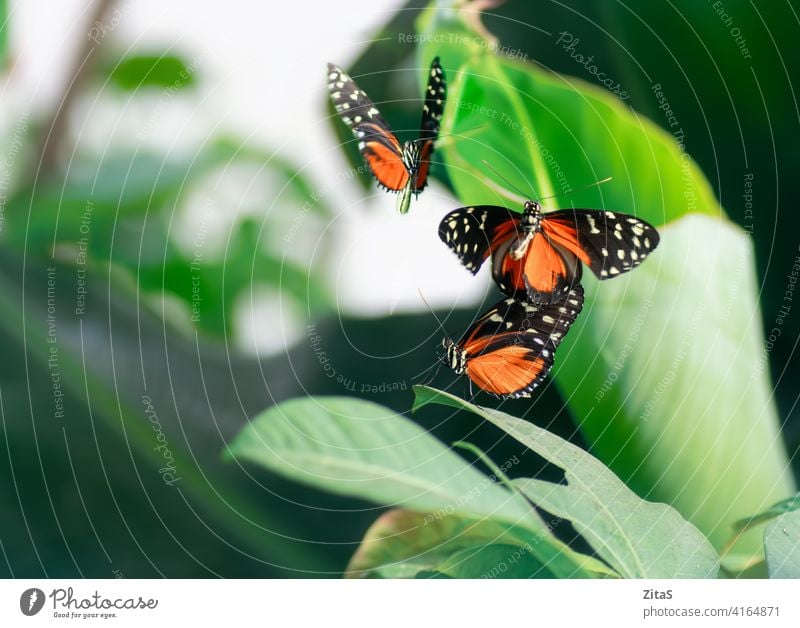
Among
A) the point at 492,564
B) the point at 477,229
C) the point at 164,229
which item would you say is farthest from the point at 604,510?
the point at 164,229

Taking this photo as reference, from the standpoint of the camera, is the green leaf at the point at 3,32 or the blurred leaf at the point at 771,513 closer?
the green leaf at the point at 3,32

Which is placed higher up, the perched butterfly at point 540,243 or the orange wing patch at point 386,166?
the orange wing patch at point 386,166

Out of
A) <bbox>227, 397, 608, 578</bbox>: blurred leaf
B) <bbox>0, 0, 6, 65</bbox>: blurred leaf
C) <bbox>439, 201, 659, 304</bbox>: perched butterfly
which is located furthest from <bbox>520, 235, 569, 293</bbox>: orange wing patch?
<bbox>0, 0, 6, 65</bbox>: blurred leaf

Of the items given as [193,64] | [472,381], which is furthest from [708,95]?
[193,64]

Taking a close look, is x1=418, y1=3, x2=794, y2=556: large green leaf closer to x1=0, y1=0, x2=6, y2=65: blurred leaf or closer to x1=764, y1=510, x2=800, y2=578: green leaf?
x1=764, y1=510, x2=800, y2=578: green leaf

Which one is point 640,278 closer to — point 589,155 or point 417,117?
point 589,155

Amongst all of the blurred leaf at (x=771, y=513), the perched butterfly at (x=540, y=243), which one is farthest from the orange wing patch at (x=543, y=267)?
the blurred leaf at (x=771, y=513)

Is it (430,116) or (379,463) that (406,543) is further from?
(430,116)

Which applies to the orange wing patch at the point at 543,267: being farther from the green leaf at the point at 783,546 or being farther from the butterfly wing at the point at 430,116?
the green leaf at the point at 783,546
